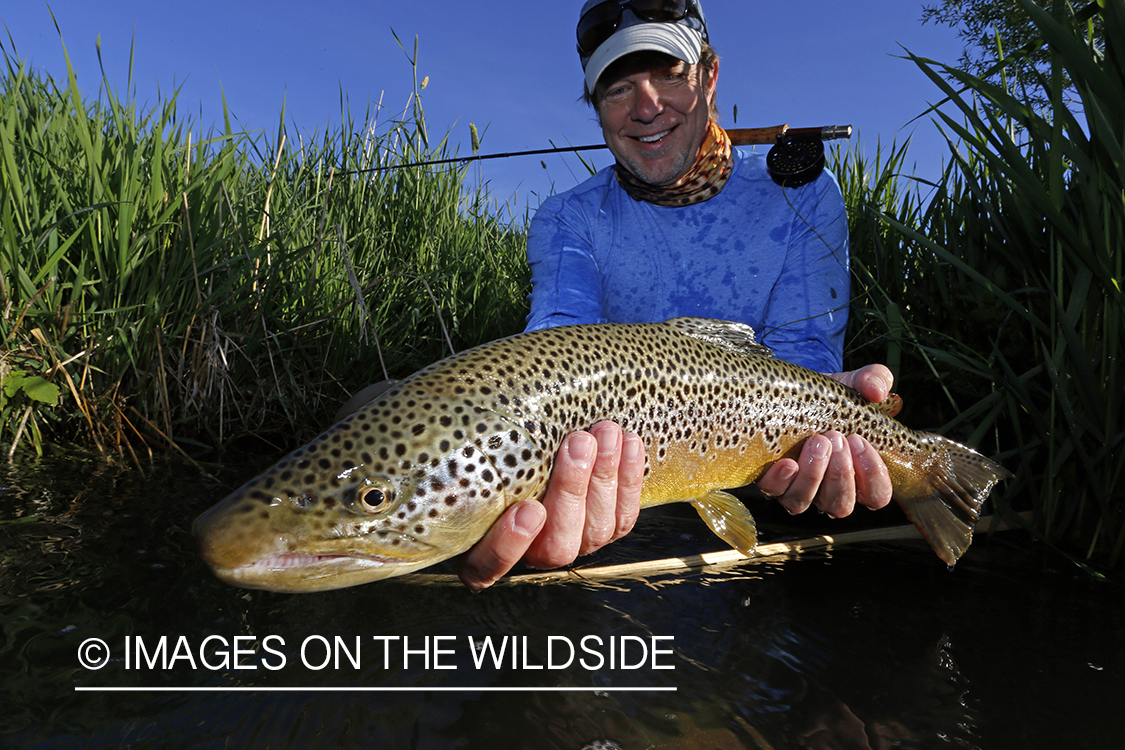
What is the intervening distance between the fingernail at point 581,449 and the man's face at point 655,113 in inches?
91.0

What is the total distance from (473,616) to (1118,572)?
298 centimetres

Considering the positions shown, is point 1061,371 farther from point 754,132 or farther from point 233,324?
point 233,324

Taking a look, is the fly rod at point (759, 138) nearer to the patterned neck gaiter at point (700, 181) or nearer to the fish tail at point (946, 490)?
the patterned neck gaiter at point (700, 181)

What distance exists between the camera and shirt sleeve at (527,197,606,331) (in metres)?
3.83

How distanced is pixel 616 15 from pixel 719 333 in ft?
7.71

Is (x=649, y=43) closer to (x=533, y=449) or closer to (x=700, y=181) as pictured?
(x=700, y=181)

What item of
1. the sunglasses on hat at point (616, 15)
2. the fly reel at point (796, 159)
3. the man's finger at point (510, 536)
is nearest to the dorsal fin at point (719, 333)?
the man's finger at point (510, 536)

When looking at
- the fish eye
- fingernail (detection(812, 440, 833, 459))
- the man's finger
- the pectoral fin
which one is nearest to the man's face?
fingernail (detection(812, 440, 833, 459))

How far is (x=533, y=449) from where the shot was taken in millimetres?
2328

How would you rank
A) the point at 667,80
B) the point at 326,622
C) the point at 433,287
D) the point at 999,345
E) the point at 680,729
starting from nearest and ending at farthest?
1. the point at 680,729
2. the point at 326,622
3. the point at 999,345
4. the point at 667,80
5. the point at 433,287

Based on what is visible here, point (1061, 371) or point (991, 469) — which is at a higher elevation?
point (1061, 371)

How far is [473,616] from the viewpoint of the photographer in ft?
9.04

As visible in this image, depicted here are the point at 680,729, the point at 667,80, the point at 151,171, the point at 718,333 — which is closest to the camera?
the point at 680,729

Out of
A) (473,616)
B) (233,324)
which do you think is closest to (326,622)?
(473,616)
